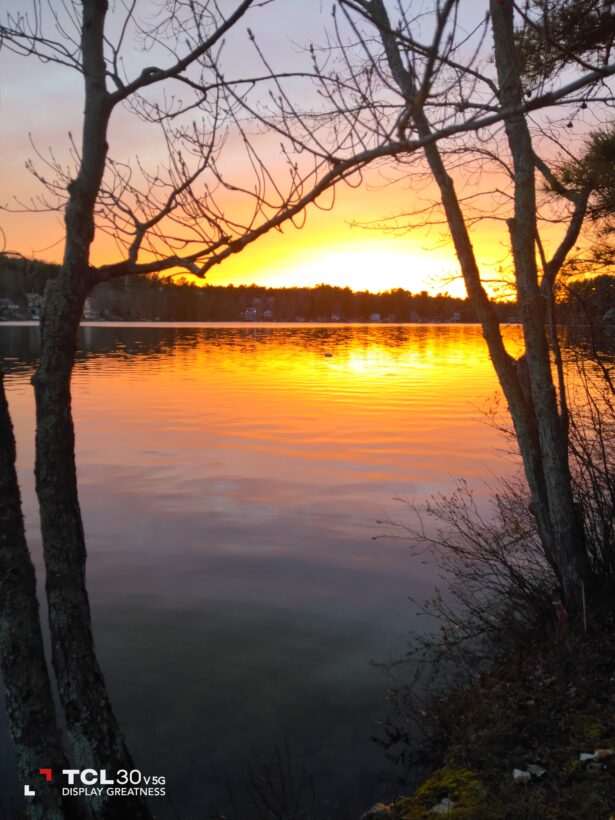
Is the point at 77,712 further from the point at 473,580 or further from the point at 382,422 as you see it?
the point at 382,422

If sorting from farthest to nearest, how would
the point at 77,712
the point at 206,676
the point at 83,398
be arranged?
the point at 83,398
the point at 206,676
the point at 77,712

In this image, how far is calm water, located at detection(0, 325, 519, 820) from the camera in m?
6.48

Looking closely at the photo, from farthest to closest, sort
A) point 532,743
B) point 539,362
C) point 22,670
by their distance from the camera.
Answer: point 539,362 < point 532,743 < point 22,670

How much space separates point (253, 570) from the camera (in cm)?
1121

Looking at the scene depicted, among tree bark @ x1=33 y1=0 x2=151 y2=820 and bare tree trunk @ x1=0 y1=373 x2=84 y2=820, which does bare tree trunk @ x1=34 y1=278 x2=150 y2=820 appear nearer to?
tree bark @ x1=33 y1=0 x2=151 y2=820

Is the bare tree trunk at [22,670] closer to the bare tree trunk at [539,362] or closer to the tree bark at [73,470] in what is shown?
the tree bark at [73,470]

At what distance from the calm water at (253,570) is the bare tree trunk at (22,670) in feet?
7.81

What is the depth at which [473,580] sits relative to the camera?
380 inches

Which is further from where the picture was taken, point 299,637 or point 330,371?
point 330,371

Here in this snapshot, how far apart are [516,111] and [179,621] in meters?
8.00

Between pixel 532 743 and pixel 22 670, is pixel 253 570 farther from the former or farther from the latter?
pixel 22 670

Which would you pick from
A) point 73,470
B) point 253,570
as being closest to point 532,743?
point 73,470

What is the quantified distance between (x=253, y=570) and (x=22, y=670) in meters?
7.82

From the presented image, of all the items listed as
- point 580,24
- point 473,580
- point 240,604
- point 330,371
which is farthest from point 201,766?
point 330,371
